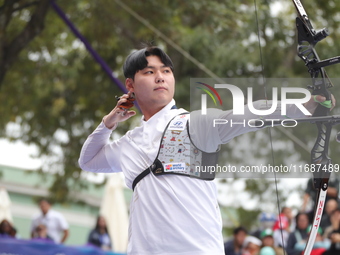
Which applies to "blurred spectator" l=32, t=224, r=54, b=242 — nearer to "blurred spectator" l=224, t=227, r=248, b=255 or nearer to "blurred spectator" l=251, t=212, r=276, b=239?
"blurred spectator" l=224, t=227, r=248, b=255

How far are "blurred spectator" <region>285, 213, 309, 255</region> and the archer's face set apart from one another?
340 centimetres

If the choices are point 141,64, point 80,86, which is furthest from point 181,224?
point 80,86

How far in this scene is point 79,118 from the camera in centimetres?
1347

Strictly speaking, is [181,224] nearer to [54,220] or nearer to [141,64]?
[141,64]

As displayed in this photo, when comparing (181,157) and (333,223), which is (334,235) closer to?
(333,223)

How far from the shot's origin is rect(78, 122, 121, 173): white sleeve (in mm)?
3715

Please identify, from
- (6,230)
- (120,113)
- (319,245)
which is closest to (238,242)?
(319,245)

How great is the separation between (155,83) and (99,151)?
60 cm

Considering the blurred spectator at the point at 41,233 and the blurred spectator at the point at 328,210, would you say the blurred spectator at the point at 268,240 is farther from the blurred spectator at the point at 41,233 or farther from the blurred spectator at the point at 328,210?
the blurred spectator at the point at 41,233

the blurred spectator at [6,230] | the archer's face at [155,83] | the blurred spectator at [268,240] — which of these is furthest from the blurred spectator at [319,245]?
the blurred spectator at [6,230]

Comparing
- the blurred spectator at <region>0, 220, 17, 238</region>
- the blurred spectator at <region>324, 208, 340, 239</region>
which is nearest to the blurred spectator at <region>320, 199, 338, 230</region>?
the blurred spectator at <region>324, 208, 340, 239</region>

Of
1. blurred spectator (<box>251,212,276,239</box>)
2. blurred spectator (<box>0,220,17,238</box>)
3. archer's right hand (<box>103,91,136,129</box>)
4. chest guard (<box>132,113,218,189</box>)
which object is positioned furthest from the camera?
blurred spectator (<box>0,220,17,238</box>)

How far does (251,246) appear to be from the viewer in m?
8.18

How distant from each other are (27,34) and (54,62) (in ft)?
12.7
